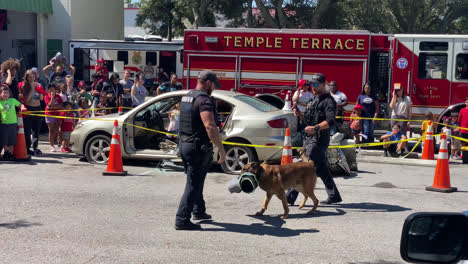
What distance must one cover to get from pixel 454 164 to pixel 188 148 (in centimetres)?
784

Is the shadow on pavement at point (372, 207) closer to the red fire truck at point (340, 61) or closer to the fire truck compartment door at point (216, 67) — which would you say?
the red fire truck at point (340, 61)

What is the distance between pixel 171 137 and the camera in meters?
11.4

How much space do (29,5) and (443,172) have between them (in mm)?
23420

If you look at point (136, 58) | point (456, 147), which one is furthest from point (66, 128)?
point (136, 58)

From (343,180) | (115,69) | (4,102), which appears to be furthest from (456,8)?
(4,102)

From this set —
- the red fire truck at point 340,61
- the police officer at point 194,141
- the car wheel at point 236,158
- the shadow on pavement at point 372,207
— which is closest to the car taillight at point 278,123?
the car wheel at point 236,158

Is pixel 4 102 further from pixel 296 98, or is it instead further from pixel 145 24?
pixel 145 24

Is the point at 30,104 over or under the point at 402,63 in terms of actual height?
under

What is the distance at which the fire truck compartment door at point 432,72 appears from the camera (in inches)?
603

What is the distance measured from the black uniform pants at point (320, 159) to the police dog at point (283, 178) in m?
0.29

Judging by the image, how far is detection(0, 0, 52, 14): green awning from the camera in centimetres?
2683

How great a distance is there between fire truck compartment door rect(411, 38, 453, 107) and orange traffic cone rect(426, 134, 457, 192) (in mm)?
6477

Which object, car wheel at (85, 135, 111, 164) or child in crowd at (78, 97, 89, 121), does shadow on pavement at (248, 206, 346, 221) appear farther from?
child in crowd at (78, 97, 89, 121)

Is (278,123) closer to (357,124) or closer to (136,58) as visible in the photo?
(357,124)
